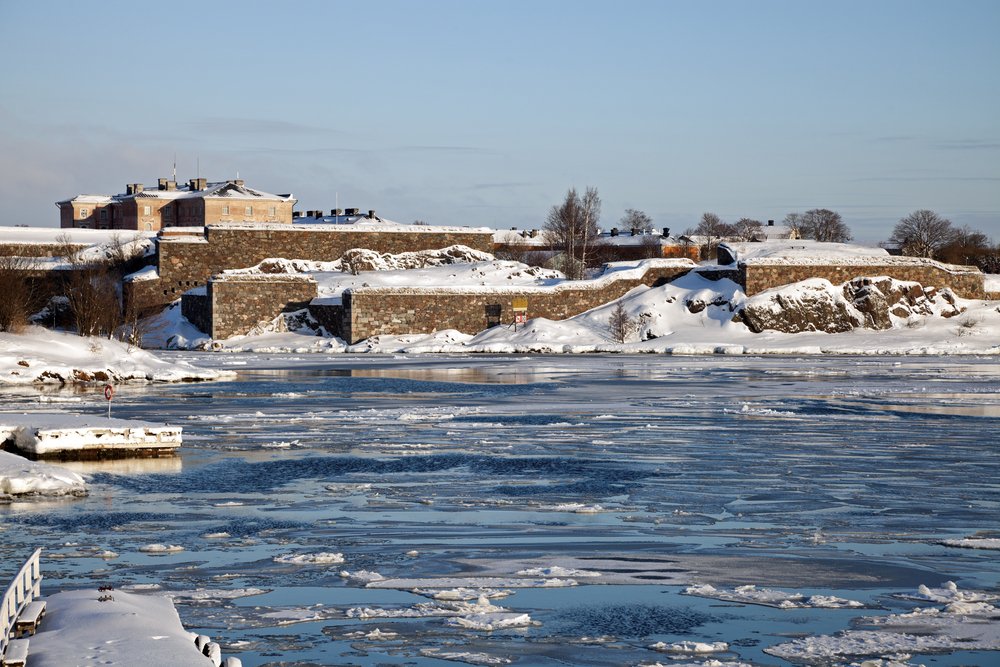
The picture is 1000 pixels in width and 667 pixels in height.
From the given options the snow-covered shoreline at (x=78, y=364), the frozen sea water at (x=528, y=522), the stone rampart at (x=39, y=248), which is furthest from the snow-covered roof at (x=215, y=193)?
the frozen sea water at (x=528, y=522)

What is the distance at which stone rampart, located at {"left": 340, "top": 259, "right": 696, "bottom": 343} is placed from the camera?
1959 inches

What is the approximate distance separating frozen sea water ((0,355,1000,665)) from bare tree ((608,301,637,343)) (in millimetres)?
25165

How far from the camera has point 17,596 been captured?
732cm

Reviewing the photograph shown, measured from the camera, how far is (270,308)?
51625 mm

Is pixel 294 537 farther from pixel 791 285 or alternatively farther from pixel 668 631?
pixel 791 285

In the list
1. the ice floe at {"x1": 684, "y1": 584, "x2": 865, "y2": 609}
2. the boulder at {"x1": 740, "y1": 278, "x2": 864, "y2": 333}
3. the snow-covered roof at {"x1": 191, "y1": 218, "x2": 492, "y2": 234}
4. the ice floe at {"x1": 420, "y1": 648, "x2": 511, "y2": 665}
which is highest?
the snow-covered roof at {"x1": 191, "y1": 218, "x2": 492, "y2": 234}

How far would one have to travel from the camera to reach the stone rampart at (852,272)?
166 ft

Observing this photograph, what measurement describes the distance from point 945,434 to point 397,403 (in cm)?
1009

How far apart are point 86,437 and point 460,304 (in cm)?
3524

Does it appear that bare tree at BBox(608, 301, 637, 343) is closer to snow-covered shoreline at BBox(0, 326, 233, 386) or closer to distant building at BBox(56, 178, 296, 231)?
snow-covered shoreline at BBox(0, 326, 233, 386)

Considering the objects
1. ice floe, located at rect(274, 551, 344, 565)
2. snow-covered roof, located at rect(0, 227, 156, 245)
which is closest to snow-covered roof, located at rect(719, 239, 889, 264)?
snow-covered roof, located at rect(0, 227, 156, 245)

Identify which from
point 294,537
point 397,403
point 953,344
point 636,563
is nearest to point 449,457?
point 294,537

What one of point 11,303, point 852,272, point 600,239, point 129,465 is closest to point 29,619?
point 129,465

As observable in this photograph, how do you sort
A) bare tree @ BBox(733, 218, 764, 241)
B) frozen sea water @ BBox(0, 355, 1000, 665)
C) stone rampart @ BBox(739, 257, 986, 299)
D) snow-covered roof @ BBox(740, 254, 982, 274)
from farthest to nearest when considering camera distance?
1. bare tree @ BBox(733, 218, 764, 241)
2. snow-covered roof @ BBox(740, 254, 982, 274)
3. stone rampart @ BBox(739, 257, 986, 299)
4. frozen sea water @ BBox(0, 355, 1000, 665)
